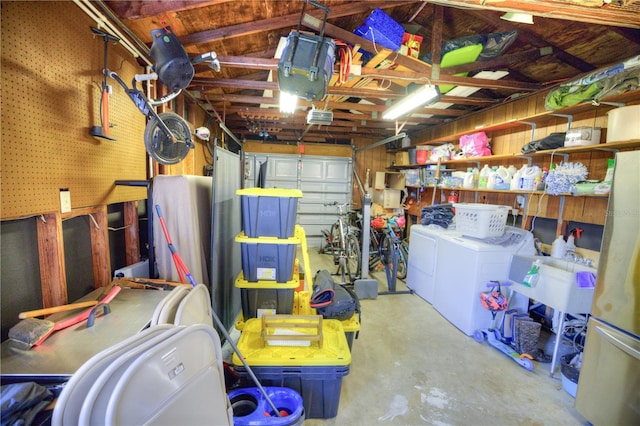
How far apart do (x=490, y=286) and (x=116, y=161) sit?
10.9 feet

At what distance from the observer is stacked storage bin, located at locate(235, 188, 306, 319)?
1995mm

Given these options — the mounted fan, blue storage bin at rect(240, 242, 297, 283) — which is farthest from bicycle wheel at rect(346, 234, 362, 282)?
the mounted fan

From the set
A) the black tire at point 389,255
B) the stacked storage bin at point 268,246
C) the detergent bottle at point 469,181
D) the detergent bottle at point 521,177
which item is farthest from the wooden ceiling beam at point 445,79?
the black tire at point 389,255

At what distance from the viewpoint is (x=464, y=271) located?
9.05ft

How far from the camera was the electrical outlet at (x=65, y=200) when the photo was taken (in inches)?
52.7

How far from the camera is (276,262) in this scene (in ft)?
6.72

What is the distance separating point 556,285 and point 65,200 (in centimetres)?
341

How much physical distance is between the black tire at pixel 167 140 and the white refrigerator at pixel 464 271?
9.10ft

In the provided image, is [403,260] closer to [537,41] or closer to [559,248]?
[559,248]

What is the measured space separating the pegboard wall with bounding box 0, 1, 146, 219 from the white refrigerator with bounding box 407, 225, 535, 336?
3137mm

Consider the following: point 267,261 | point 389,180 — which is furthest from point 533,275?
point 389,180

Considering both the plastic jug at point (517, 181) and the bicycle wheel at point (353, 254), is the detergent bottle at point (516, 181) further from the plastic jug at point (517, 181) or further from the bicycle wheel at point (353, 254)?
the bicycle wheel at point (353, 254)

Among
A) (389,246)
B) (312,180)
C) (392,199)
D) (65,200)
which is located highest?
(312,180)

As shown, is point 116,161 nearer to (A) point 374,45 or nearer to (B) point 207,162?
(A) point 374,45
